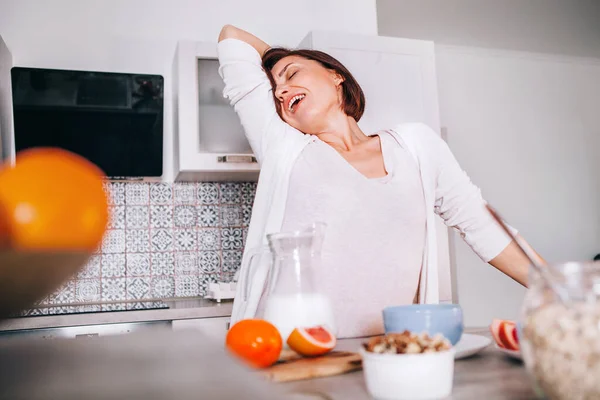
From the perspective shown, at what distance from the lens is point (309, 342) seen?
760mm

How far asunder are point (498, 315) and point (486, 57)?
226 cm

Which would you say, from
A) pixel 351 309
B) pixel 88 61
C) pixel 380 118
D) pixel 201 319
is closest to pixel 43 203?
pixel 351 309

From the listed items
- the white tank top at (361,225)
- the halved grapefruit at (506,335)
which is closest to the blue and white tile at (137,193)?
the white tank top at (361,225)

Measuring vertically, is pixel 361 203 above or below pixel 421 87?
below

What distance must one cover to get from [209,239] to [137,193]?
0.44m

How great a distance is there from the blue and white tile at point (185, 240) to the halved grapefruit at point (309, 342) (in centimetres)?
217

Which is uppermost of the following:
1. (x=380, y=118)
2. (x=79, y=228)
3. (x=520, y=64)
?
(x=520, y=64)

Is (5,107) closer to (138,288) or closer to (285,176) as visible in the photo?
(138,288)

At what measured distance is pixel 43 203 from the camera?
0.26m

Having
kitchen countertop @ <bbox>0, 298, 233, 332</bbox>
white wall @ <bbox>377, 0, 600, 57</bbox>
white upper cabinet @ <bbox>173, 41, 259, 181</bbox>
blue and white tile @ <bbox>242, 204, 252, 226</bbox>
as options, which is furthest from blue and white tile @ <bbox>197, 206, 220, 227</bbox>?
white wall @ <bbox>377, 0, 600, 57</bbox>

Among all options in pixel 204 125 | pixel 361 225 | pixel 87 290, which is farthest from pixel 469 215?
pixel 87 290

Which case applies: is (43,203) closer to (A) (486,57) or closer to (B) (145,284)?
(B) (145,284)

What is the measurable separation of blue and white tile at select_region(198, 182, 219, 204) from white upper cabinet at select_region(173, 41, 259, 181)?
189mm

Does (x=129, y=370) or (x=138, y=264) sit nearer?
(x=129, y=370)
